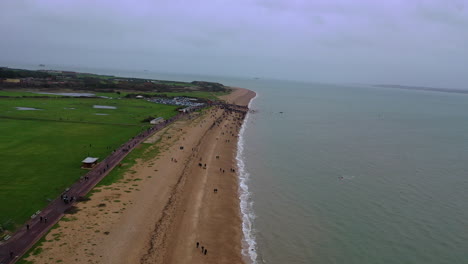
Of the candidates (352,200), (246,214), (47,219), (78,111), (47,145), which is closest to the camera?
(47,219)

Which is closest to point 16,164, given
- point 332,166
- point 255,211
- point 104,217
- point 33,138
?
point 33,138

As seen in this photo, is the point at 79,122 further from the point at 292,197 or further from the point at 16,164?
the point at 292,197

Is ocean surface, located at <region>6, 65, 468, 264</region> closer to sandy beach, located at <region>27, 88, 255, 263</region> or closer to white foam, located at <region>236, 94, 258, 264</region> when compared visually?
white foam, located at <region>236, 94, 258, 264</region>

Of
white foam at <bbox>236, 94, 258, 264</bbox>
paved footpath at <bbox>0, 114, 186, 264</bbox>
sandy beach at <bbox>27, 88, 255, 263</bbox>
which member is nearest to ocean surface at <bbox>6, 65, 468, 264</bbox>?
white foam at <bbox>236, 94, 258, 264</bbox>

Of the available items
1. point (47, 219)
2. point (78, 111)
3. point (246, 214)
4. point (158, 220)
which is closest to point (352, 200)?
point (246, 214)

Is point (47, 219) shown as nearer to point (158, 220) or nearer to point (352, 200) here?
point (158, 220)
